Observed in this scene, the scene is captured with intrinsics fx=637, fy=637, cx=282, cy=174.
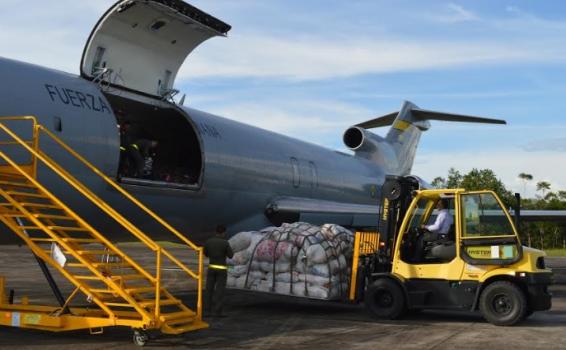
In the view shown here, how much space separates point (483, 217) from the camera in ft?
33.9

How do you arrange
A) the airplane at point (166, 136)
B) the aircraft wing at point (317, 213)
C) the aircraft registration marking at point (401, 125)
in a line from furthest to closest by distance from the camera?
the aircraft registration marking at point (401, 125)
the aircraft wing at point (317, 213)
the airplane at point (166, 136)

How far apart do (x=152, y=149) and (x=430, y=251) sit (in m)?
6.12

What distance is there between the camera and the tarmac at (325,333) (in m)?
7.72

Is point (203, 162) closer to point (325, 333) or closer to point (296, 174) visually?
Result: point (296, 174)

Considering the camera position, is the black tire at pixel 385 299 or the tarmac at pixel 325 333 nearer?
the tarmac at pixel 325 333

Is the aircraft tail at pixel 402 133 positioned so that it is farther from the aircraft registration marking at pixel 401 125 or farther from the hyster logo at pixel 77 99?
the hyster logo at pixel 77 99

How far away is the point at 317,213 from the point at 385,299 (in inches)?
208

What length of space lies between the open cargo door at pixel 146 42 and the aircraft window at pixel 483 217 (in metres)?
5.67

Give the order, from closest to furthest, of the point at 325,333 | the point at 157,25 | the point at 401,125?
the point at 325,333 → the point at 157,25 → the point at 401,125

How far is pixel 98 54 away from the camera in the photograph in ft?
36.6

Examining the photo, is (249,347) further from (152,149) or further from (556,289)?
(556,289)

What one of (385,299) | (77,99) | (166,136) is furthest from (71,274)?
(166,136)

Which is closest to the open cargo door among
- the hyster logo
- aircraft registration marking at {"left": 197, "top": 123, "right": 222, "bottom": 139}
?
the hyster logo

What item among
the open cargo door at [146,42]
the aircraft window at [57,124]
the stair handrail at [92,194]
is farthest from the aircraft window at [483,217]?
the aircraft window at [57,124]
